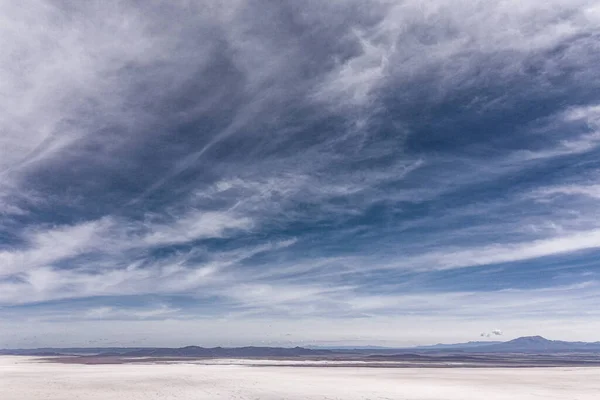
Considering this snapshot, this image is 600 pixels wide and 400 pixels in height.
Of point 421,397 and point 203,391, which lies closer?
point 421,397

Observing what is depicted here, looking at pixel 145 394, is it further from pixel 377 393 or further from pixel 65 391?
pixel 377 393

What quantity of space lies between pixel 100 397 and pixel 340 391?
2182cm

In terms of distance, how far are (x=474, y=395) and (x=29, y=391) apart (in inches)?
1684

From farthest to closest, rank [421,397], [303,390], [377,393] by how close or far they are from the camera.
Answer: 1. [303,390]
2. [377,393]
3. [421,397]

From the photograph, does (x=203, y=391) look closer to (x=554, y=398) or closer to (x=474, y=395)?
(x=474, y=395)

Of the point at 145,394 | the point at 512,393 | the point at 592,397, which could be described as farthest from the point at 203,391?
the point at 592,397

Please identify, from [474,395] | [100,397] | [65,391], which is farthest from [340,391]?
[65,391]

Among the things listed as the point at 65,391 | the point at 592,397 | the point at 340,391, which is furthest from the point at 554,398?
the point at 65,391

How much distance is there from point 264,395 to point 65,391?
2079 centimetres

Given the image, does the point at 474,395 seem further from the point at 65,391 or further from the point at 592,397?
the point at 65,391

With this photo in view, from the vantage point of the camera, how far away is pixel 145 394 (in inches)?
1591

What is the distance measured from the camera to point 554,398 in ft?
123

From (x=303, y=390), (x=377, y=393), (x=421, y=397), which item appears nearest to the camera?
(x=421, y=397)

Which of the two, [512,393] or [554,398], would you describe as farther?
[512,393]
